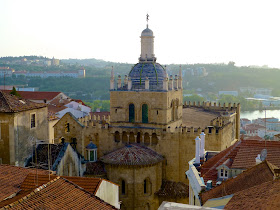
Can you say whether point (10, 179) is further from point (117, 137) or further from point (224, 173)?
point (117, 137)

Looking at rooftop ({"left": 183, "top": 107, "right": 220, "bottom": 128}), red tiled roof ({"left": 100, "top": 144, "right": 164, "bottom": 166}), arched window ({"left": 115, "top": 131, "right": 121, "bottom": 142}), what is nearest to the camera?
red tiled roof ({"left": 100, "top": 144, "right": 164, "bottom": 166})

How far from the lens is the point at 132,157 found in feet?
95.7

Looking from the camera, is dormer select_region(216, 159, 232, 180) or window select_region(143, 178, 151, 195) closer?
dormer select_region(216, 159, 232, 180)

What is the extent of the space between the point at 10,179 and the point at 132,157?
12.2 metres

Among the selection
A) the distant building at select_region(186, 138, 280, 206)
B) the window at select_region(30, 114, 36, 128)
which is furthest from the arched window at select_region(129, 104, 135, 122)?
the distant building at select_region(186, 138, 280, 206)

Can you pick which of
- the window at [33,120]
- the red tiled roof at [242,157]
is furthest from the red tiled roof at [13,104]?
the red tiled roof at [242,157]

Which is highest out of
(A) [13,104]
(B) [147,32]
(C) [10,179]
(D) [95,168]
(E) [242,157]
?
(B) [147,32]

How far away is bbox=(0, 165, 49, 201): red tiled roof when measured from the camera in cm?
1642

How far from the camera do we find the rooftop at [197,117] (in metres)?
36.0

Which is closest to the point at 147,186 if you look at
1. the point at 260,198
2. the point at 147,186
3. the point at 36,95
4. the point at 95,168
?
the point at 147,186

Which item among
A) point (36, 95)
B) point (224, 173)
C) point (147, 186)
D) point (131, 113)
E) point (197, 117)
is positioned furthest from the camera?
point (36, 95)

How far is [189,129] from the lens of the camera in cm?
3133

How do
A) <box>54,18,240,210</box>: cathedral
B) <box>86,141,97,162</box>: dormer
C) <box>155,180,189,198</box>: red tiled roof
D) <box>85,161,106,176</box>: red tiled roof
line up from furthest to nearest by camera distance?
<box>86,141,97,162</box>: dormer → <box>155,180,189,198</box>: red tiled roof → <box>54,18,240,210</box>: cathedral → <box>85,161,106,176</box>: red tiled roof

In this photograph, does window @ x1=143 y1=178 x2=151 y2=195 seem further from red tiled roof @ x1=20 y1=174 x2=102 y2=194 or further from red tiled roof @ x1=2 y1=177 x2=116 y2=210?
red tiled roof @ x1=2 y1=177 x2=116 y2=210
